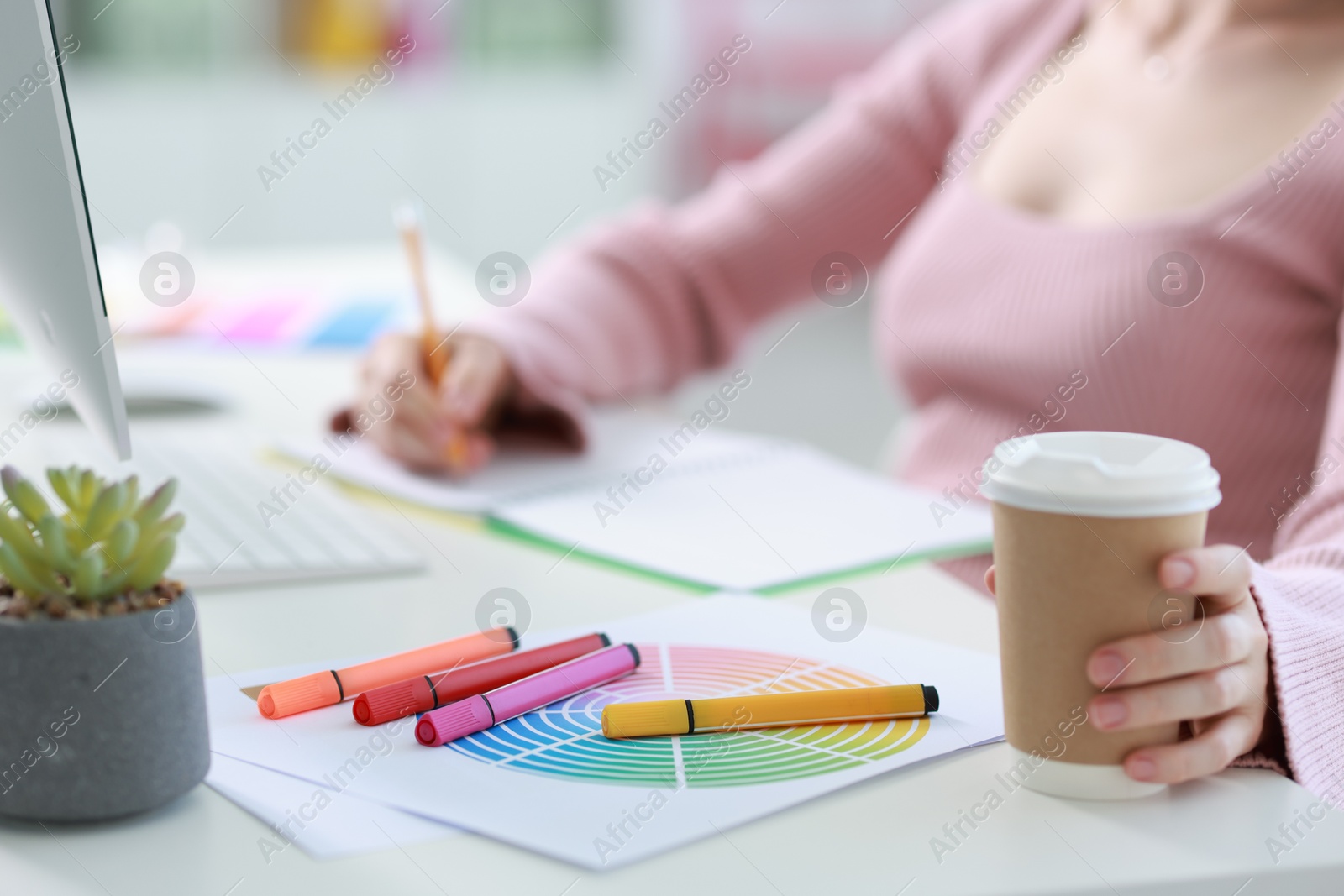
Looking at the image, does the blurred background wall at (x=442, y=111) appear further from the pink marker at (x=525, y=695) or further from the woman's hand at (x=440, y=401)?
the pink marker at (x=525, y=695)

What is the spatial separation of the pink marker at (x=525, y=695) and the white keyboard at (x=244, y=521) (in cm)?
22

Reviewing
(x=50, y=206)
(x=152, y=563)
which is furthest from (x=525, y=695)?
(x=50, y=206)

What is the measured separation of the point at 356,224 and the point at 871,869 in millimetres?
3266

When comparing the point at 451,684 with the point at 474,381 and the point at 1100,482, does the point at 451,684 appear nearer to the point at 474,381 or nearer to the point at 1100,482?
the point at 1100,482

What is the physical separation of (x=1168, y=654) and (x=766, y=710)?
160mm

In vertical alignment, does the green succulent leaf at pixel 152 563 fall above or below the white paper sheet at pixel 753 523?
above

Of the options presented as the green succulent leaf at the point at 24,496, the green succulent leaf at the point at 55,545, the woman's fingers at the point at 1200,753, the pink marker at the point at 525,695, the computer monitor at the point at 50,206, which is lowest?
the woman's fingers at the point at 1200,753

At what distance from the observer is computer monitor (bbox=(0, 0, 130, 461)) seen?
0.45 meters

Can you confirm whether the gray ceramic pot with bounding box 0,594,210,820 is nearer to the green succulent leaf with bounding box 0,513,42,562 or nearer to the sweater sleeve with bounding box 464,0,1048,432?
the green succulent leaf with bounding box 0,513,42,562

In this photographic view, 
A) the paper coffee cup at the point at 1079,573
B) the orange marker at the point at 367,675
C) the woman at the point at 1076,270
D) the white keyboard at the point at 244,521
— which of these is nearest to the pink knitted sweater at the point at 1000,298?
the woman at the point at 1076,270

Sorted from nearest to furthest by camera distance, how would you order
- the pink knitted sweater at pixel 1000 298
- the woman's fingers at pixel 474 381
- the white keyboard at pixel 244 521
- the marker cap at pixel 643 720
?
1. the marker cap at pixel 643 720
2. the white keyboard at pixel 244 521
3. the pink knitted sweater at pixel 1000 298
4. the woman's fingers at pixel 474 381

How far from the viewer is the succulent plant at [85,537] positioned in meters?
0.44

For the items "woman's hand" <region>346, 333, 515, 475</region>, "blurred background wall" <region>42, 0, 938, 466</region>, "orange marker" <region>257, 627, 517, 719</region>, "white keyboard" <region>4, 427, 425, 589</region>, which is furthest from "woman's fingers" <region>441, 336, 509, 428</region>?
"blurred background wall" <region>42, 0, 938, 466</region>

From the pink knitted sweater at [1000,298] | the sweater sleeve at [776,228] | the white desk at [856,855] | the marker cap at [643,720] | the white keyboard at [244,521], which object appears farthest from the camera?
the sweater sleeve at [776,228]
